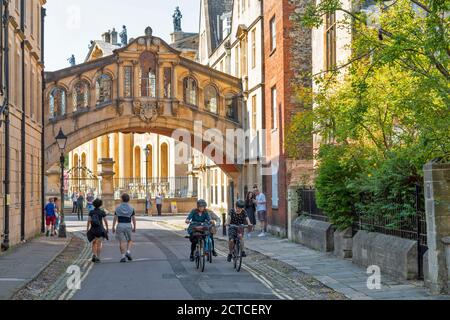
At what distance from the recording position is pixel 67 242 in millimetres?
28453

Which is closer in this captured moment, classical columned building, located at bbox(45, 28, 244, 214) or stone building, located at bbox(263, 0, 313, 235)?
stone building, located at bbox(263, 0, 313, 235)

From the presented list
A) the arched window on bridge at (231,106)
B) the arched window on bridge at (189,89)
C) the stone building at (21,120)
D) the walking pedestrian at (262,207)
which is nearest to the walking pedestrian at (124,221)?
the stone building at (21,120)

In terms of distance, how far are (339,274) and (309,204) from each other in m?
8.58

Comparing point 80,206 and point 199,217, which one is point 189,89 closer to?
point 80,206

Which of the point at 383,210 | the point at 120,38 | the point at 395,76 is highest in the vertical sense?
the point at 120,38

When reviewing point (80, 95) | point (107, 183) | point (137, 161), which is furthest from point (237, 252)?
point (137, 161)

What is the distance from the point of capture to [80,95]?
3997 cm

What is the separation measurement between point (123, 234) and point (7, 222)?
498cm

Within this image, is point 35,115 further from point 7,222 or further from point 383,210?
point 383,210

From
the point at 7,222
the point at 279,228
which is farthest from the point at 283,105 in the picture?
the point at 7,222

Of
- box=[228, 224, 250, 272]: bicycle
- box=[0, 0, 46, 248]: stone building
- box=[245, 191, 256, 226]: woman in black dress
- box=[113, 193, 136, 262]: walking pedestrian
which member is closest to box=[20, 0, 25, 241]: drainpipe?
box=[0, 0, 46, 248]: stone building

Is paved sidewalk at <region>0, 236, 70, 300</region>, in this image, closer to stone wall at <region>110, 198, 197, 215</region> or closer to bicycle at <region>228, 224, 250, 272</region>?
bicycle at <region>228, 224, 250, 272</region>

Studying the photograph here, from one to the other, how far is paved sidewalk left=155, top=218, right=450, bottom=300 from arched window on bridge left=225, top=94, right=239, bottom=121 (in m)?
14.8

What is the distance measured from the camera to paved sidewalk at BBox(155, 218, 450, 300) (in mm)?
13219
